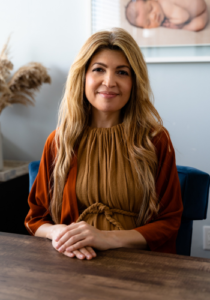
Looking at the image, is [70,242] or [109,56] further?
[109,56]

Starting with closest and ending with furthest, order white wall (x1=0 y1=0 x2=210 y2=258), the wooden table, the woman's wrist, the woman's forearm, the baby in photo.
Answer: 1. the wooden table
2. the woman's forearm
3. the woman's wrist
4. the baby in photo
5. white wall (x1=0 y1=0 x2=210 y2=258)

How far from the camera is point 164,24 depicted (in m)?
1.68

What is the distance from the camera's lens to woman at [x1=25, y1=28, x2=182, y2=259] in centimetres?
115

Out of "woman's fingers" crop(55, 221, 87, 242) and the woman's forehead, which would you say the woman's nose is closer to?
the woman's forehead

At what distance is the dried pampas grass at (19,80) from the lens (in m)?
1.77

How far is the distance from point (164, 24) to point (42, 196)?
1144 millimetres

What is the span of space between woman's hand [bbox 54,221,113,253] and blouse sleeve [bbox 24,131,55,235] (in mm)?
327

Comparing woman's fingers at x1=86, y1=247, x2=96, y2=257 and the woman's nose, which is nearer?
woman's fingers at x1=86, y1=247, x2=96, y2=257

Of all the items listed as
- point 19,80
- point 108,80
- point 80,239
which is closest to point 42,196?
point 80,239

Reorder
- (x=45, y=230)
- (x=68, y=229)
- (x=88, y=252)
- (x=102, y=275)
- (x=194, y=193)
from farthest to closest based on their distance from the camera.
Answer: (x=194, y=193) → (x=45, y=230) → (x=68, y=229) → (x=88, y=252) → (x=102, y=275)

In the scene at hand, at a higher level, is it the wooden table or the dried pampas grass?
the dried pampas grass

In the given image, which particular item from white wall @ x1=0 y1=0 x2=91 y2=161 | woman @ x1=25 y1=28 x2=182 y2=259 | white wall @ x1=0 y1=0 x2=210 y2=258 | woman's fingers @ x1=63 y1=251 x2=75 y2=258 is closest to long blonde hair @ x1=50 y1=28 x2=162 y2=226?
woman @ x1=25 y1=28 x2=182 y2=259

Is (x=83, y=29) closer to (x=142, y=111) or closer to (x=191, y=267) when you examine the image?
(x=142, y=111)

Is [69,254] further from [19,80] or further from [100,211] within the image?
[19,80]
